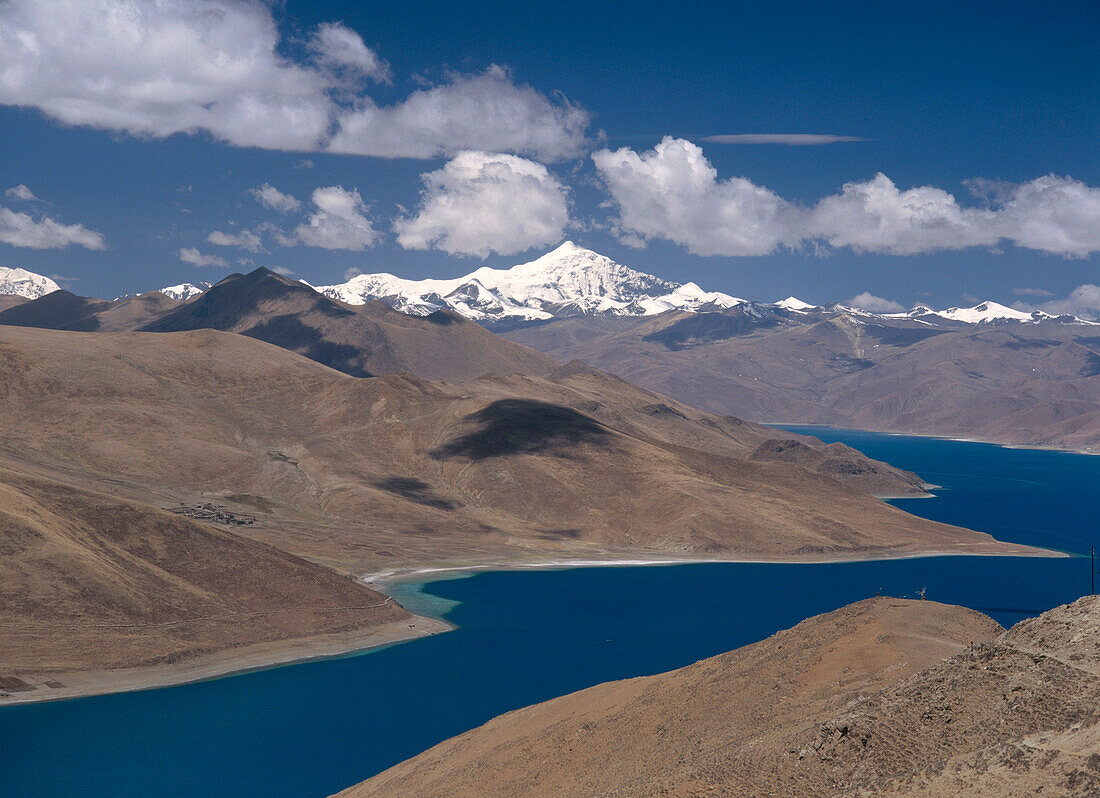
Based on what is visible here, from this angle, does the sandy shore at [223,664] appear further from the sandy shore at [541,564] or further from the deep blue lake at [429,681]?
the sandy shore at [541,564]

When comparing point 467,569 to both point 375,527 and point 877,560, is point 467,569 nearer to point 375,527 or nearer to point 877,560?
point 375,527

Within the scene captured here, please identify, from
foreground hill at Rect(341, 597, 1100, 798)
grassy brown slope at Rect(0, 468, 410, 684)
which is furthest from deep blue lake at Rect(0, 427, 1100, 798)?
foreground hill at Rect(341, 597, 1100, 798)

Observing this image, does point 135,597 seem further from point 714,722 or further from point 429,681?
point 714,722

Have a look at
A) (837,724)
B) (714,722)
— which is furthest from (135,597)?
(837,724)

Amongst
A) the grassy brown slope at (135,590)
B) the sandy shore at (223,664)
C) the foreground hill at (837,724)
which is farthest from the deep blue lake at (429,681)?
the foreground hill at (837,724)

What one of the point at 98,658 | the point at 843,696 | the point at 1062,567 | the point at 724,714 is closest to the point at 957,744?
the point at 843,696

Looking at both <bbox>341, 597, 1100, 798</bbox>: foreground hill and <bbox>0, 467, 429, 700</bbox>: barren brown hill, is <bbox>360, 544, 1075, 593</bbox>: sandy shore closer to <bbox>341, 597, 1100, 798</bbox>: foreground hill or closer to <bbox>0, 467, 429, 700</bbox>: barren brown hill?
<bbox>0, 467, 429, 700</bbox>: barren brown hill
